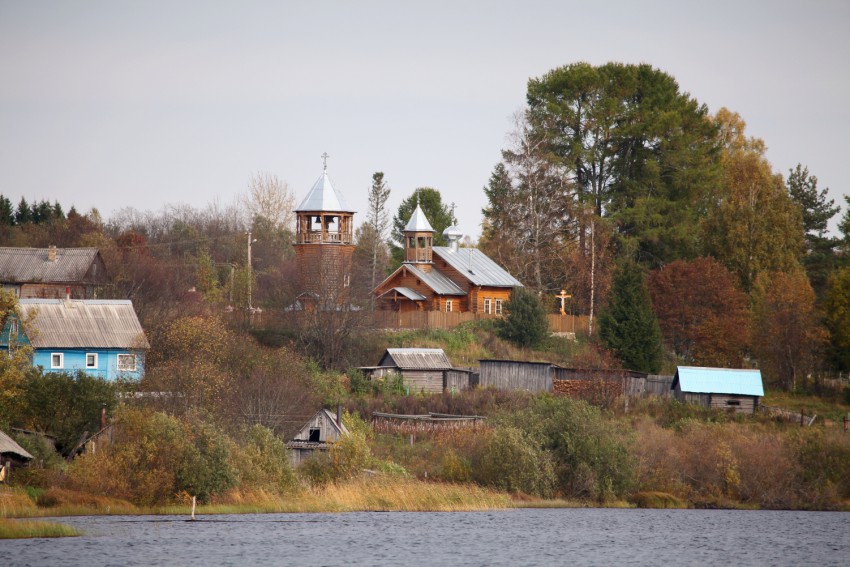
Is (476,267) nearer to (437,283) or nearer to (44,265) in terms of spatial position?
(437,283)

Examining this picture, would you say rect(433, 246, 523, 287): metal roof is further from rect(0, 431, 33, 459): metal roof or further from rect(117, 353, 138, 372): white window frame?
rect(0, 431, 33, 459): metal roof

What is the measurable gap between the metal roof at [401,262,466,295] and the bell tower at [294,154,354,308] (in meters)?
6.08

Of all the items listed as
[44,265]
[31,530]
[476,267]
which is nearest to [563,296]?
[476,267]

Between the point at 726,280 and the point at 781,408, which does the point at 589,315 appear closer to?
the point at 726,280

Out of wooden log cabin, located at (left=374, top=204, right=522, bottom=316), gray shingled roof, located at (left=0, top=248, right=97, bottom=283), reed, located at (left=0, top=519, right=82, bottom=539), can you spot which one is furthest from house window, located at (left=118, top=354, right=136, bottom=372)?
reed, located at (left=0, top=519, right=82, bottom=539)

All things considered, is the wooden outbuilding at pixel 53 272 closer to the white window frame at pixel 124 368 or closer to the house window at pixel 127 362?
the white window frame at pixel 124 368

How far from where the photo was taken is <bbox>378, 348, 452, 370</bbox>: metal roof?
66688 mm

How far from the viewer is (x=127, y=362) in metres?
64.7

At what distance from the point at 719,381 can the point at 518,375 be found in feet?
33.3

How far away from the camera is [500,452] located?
51062 millimetres

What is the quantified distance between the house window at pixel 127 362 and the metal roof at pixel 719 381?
89.4ft

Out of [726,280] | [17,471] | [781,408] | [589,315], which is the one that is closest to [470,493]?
[17,471]

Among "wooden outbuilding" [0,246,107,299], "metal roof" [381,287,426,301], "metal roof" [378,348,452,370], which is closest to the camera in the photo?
"metal roof" [378,348,452,370]

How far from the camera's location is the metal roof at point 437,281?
268 ft
